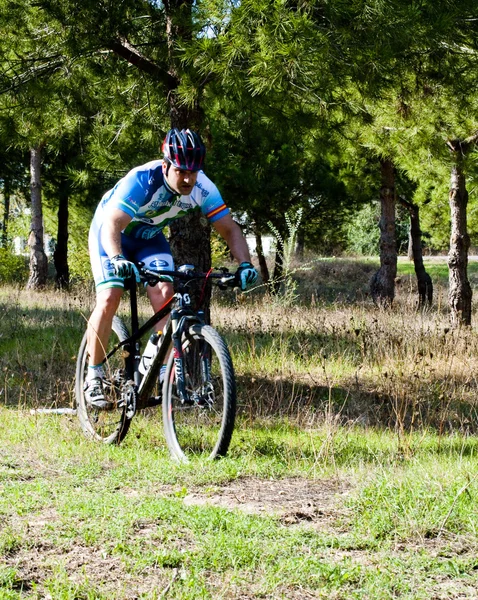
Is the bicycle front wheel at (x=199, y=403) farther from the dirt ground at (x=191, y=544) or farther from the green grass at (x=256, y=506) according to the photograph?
the dirt ground at (x=191, y=544)

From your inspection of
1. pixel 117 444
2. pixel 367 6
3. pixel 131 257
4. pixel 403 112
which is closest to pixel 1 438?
pixel 117 444

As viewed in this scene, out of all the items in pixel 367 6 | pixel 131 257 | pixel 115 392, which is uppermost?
pixel 367 6

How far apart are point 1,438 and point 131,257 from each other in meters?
1.51

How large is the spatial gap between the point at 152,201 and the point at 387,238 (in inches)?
425

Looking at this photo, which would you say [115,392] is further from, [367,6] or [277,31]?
[367,6]

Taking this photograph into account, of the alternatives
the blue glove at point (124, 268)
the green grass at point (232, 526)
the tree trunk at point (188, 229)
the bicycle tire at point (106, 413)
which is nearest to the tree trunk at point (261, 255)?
the tree trunk at point (188, 229)

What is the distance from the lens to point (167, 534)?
3.36 m

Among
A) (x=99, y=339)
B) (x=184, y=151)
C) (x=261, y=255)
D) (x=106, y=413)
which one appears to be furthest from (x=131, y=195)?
(x=261, y=255)

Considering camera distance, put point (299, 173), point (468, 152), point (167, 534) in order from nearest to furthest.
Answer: point (167, 534), point (468, 152), point (299, 173)

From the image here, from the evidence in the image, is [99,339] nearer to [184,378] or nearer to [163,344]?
[163,344]

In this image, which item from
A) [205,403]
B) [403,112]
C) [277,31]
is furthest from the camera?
[403,112]

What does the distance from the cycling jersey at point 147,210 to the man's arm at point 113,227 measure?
0.04 meters

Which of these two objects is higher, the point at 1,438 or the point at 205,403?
the point at 205,403

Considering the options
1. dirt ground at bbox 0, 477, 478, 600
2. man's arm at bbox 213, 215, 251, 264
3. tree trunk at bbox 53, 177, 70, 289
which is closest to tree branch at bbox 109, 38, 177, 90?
man's arm at bbox 213, 215, 251, 264
